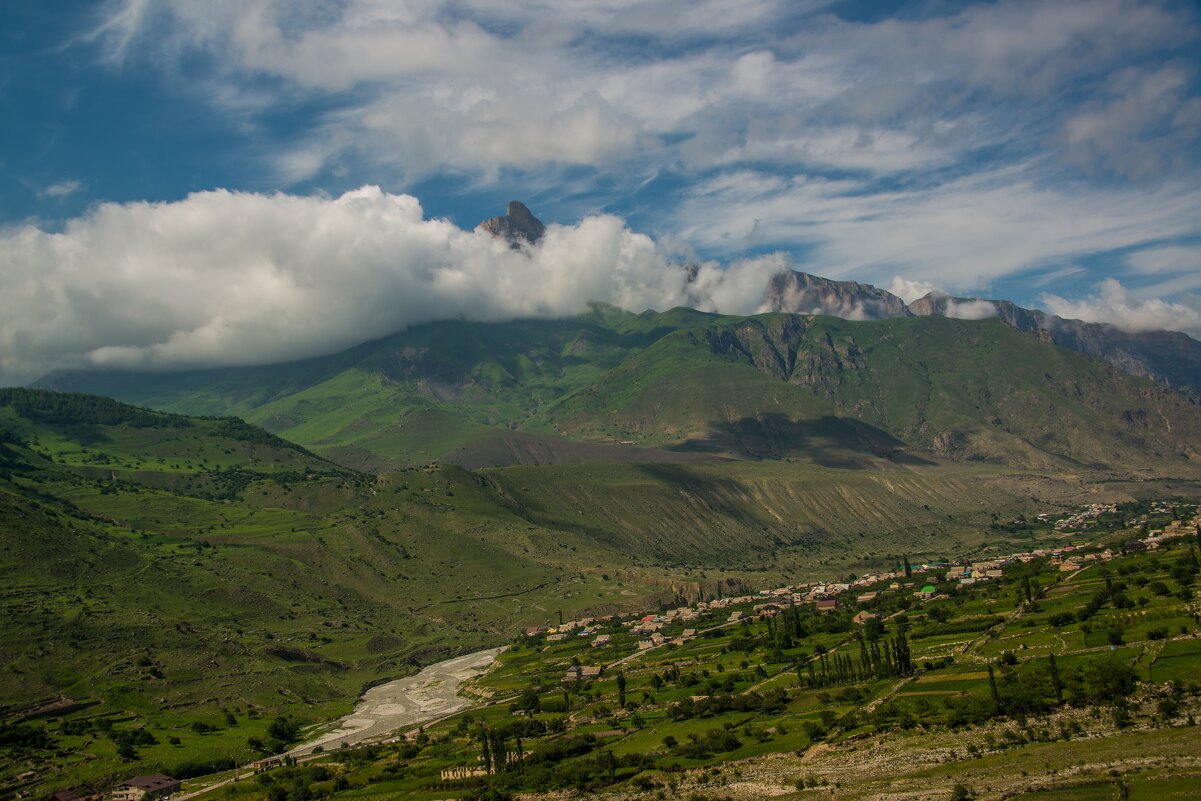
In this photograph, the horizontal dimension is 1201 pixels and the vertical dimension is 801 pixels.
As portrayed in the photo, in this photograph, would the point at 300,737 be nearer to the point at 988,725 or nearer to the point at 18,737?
the point at 18,737

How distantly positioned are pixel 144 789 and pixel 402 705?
55.8 m

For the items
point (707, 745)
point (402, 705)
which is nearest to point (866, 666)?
point (707, 745)

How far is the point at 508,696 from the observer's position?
15050cm

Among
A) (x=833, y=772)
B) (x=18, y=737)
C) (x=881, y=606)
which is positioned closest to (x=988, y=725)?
(x=833, y=772)

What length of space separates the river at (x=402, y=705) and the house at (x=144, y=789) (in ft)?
58.5

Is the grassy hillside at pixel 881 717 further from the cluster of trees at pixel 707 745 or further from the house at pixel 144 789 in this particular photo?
the house at pixel 144 789

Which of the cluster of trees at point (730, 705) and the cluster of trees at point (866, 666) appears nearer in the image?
the cluster of trees at point (730, 705)

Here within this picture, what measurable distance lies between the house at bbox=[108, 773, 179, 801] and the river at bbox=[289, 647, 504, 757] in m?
17.8

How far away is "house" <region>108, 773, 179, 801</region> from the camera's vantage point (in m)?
114

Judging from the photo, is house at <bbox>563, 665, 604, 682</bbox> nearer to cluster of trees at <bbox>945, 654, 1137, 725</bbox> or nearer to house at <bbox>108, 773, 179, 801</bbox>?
house at <bbox>108, 773, 179, 801</bbox>

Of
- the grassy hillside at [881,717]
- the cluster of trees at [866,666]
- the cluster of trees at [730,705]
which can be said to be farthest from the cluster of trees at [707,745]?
the cluster of trees at [866,666]

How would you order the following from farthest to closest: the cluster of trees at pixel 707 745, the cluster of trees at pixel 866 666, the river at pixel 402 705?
the river at pixel 402 705 < the cluster of trees at pixel 866 666 < the cluster of trees at pixel 707 745

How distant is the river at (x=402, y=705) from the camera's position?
5643 inches

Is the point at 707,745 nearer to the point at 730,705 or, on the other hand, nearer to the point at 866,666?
the point at 730,705
